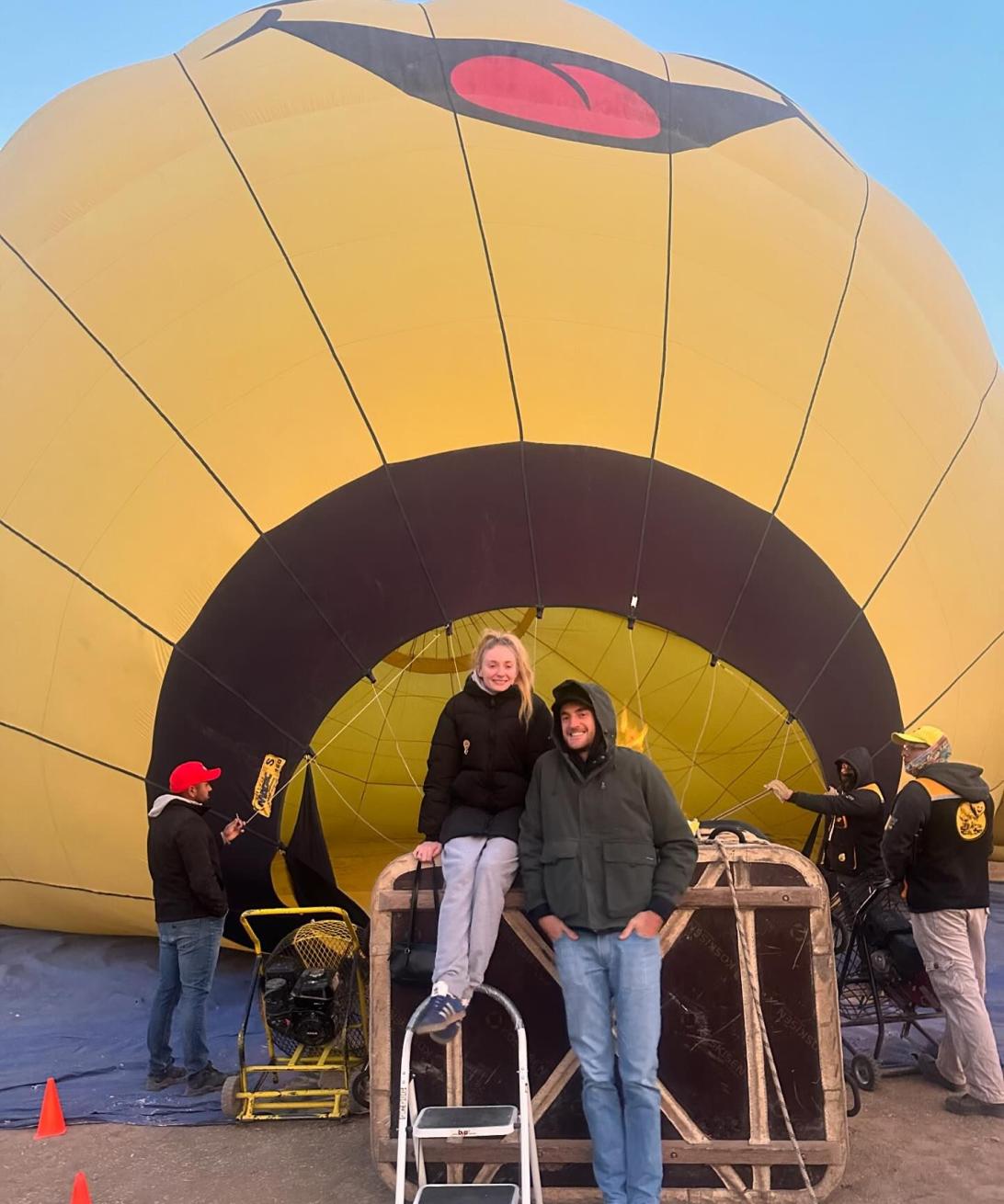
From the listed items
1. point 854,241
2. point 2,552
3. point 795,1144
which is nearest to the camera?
point 795,1144

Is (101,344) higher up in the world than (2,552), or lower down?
higher up

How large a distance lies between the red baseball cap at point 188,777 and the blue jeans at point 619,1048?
6.02 ft

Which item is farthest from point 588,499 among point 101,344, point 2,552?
point 2,552

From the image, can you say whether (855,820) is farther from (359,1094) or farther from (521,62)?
(521,62)

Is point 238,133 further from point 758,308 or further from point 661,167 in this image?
point 758,308

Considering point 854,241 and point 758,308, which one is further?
point 854,241

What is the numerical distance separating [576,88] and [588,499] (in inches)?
94.2

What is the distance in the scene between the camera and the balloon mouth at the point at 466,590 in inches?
163

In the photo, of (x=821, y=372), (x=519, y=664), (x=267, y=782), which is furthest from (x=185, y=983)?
(x=821, y=372)

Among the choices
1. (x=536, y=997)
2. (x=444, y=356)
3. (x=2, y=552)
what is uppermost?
(x=444, y=356)

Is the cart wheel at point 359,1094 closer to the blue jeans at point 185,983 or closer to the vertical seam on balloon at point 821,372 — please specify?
the blue jeans at point 185,983

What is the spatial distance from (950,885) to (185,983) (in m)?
2.90

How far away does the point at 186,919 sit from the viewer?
4.01 metres

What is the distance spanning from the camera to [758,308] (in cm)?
484
